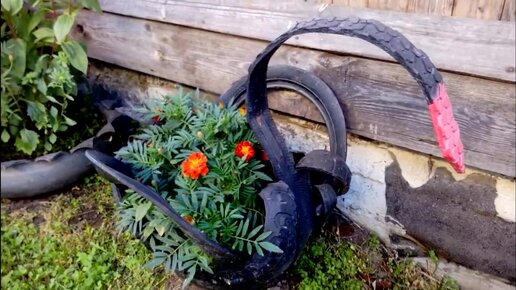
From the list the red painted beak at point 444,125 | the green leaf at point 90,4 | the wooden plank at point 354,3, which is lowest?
the red painted beak at point 444,125

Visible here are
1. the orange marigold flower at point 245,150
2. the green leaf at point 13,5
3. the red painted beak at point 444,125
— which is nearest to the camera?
the red painted beak at point 444,125

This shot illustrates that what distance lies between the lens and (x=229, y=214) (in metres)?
1.41

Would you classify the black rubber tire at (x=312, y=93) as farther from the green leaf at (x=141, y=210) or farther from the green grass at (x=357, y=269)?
the green leaf at (x=141, y=210)

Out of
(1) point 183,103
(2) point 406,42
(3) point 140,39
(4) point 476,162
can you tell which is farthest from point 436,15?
(3) point 140,39

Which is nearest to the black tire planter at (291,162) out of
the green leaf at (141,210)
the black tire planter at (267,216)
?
the black tire planter at (267,216)

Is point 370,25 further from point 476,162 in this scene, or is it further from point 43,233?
point 43,233

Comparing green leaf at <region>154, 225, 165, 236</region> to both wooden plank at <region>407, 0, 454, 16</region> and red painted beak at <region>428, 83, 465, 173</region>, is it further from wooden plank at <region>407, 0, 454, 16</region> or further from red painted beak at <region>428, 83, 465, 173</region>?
wooden plank at <region>407, 0, 454, 16</region>

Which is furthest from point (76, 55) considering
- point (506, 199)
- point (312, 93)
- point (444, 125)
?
point (506, 199)

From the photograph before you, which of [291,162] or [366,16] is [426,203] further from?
[366,16]

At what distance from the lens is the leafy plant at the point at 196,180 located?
138 cm

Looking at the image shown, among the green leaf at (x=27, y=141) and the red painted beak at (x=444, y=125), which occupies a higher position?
the red painted beak at (x=444, y=125)

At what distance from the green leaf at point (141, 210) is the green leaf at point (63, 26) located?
86 centimetres

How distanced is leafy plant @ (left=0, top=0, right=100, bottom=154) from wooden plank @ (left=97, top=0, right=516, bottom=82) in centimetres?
36

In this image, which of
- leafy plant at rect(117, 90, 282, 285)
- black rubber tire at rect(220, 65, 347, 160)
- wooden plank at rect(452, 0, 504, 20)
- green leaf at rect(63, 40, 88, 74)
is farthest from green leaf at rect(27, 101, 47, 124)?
wooden plank at rect(452, 0, 504, 20)
